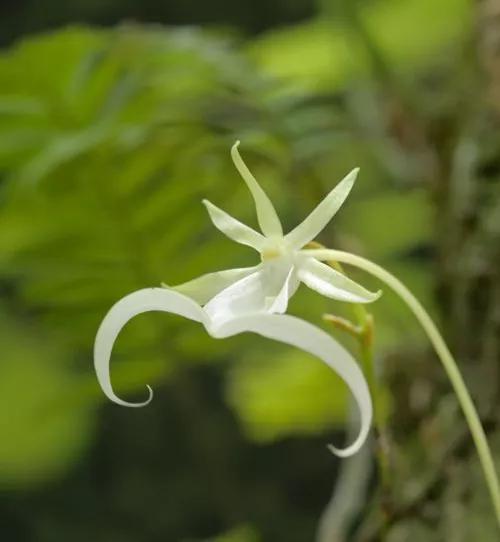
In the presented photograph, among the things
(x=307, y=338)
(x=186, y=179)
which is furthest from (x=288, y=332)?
(x=186, y=179)

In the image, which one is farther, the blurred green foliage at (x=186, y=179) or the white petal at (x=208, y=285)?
the blurred green foliage at (x=186, y=179)

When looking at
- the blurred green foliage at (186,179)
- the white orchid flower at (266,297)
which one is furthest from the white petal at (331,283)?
Answer: the blurred green foliage at (186,179)

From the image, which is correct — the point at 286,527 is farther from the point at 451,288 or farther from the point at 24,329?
the point at 451,288

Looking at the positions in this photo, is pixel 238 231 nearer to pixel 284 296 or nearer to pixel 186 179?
pixel 284 296

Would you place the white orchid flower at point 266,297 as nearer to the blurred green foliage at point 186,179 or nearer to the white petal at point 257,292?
the white petal at point 257,292

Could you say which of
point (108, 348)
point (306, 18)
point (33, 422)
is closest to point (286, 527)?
point (33, 422)

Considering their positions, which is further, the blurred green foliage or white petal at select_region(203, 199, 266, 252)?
the blurred green foliage

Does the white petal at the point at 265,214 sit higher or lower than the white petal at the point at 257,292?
higher

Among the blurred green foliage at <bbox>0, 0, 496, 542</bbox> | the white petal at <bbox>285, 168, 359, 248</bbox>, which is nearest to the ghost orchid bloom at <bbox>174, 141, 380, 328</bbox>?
the white petal at <bbox>285, 168, 359, 248</bbox>

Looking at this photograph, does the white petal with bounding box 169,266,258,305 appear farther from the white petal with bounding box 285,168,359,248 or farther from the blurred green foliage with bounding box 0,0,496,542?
the blurred green foliage with bounding box 0,0,496,542
